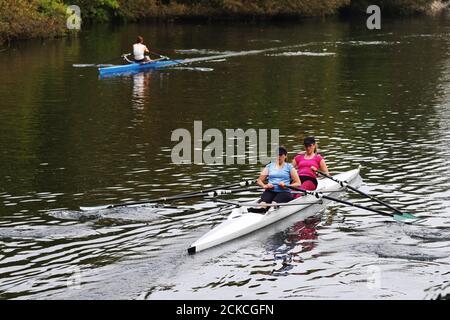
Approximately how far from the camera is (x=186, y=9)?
3583 inches

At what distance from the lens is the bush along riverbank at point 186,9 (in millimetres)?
68688

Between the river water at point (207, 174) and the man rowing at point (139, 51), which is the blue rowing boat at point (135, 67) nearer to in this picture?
the man rowing at point (139, 51)

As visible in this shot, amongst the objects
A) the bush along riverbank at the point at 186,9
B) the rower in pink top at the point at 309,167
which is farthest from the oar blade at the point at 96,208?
the bush along riverbank at the point at 186,9

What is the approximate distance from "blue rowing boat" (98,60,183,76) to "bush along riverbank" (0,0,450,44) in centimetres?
1724

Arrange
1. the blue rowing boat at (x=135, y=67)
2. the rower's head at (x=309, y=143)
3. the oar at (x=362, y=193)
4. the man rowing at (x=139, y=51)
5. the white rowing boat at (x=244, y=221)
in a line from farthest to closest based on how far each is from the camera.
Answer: the man rowing at (x=139, y=51), the blue rowing boat at (x=135, y=67), the rower's head at (x=309, y=143), the oar at (x=362, y=193), the white rowing boat at (x=244, y=221)

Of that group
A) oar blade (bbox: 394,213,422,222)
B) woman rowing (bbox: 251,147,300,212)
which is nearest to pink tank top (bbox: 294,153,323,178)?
woman rowing (bbox: 251,147,300,212)

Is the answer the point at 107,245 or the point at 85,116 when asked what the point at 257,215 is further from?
the point at 85,116

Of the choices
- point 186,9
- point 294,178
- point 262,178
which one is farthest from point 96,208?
point 186,9

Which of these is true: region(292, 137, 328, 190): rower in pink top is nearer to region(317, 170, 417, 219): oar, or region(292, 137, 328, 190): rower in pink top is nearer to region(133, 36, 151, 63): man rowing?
region(317, 170, 417, 219): oar

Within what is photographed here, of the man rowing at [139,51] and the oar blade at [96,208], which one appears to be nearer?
→ the oar blade at [96,208]

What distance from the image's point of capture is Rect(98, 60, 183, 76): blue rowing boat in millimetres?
49156

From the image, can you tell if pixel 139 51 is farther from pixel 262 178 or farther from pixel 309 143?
pixel 262 178

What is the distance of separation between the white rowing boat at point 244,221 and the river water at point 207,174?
0.84 feet

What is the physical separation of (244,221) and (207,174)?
256 inches
